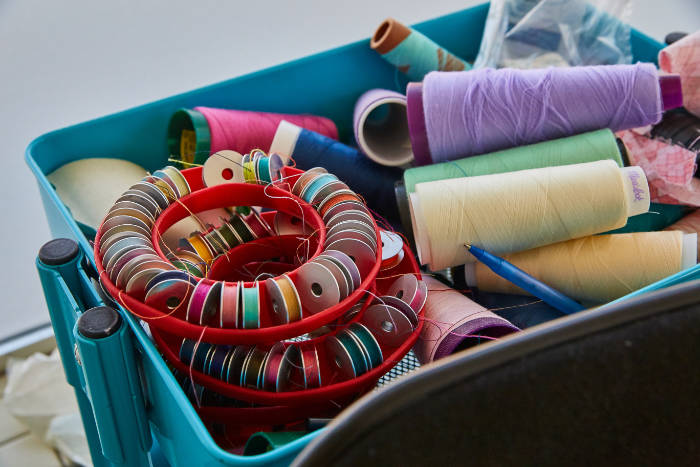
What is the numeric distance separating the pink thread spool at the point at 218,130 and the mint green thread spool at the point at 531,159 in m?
0.24

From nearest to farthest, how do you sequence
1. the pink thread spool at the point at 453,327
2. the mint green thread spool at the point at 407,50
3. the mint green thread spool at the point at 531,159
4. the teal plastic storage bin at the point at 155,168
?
1. the teal plastic storage bin at the point at 155,168
2. the pink thread spool at the point at 453,327
3. the mint green thread spool at the point at 531,159
4. the mint green thread spool at the point at 407,50

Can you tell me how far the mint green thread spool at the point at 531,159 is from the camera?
775mm

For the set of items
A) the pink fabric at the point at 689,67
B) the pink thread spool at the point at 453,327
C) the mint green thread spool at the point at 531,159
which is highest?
the pink fabric at the point at 689,67

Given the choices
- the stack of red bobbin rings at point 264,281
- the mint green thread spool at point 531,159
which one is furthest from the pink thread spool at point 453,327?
the mint green thread spool at point 531,159

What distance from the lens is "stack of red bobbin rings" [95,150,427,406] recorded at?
550 mm

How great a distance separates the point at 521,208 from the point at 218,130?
16.3 inches

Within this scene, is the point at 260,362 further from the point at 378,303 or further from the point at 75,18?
the point at 75,18

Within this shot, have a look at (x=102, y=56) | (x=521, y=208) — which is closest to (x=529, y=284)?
(x=521, y=208)

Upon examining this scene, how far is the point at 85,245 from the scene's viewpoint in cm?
67

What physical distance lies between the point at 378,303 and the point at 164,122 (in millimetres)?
473

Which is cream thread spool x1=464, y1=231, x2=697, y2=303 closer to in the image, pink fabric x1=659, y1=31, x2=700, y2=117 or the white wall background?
pink fabric x1=659, y1=31, x2=700, y2=117

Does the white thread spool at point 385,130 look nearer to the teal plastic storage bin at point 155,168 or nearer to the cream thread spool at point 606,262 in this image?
the teal plastic storage bin at point 155,168

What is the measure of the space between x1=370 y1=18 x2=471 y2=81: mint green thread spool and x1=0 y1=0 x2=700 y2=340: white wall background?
358 millimetres

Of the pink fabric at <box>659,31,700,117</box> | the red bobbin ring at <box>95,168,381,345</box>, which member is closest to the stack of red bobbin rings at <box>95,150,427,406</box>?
the red bobbin ring at <box>95,168,381,345</box>
